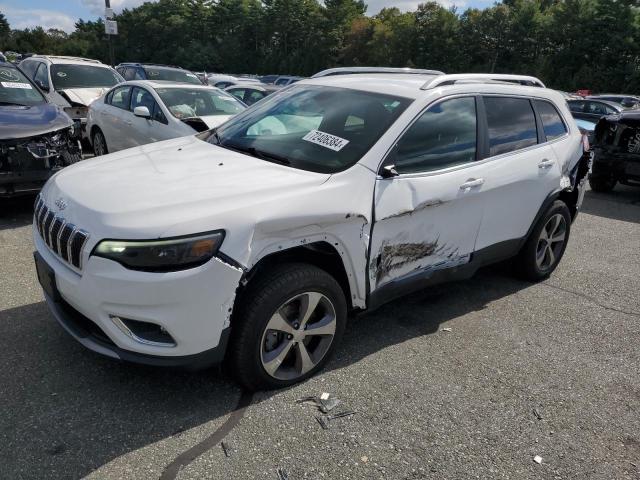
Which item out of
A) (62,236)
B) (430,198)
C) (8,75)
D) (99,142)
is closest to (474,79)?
(430,198)

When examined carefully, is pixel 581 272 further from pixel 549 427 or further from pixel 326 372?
pixel 326 372

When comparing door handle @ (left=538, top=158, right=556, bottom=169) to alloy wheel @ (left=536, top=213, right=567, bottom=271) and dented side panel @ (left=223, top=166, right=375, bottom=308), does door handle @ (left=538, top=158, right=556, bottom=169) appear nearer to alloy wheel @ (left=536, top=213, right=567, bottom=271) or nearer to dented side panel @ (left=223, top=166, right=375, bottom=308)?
alloy wheel @ (left=536, top=213, right=567, bottom=271)

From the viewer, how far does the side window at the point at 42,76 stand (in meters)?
9.92

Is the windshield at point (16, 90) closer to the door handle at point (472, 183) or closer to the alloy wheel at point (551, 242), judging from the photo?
the door handle at point (472, 183)

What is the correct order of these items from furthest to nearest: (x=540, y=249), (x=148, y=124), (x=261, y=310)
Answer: (x=148, y=124) < (x=540, y=249) < (x=261, y=310)

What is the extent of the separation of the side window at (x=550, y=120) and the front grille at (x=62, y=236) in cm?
373

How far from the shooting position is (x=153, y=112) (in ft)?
24.0

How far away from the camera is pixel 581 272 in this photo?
5.12 m

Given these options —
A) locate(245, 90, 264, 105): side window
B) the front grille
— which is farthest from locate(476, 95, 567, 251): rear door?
locate(245, 90, 264, 105): side window

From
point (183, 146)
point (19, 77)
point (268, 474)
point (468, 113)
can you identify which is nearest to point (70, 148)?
point (19, 77)

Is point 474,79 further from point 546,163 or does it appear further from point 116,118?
point 116,118

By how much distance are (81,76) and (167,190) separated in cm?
929

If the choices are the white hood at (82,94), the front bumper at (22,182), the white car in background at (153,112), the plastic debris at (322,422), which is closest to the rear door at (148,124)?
the white car in background at (153,112)

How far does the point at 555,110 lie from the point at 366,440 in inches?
137
